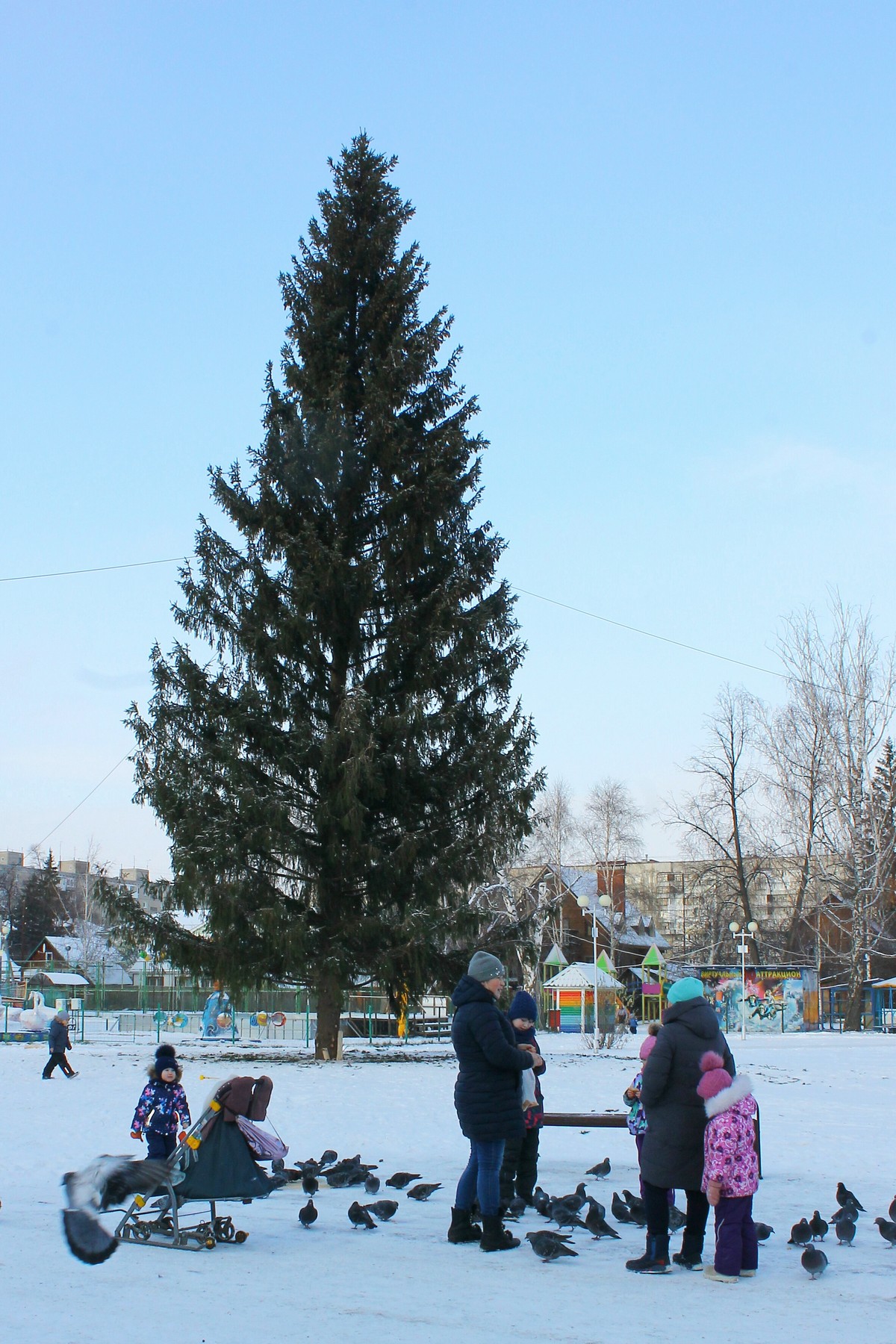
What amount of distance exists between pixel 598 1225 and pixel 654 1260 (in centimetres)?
94

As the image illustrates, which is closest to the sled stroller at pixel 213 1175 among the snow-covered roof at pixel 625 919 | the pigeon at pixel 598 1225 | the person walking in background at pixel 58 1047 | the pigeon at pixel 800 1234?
the pigeon at pixel 598 1225

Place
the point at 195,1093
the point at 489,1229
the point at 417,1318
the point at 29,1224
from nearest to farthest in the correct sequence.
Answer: the point at 417,1318, the point at 489,1229, the point at 29,1224, the point at 195,1093

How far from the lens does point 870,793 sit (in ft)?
146

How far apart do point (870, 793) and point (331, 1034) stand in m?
26.8

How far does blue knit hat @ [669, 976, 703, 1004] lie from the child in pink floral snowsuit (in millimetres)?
373

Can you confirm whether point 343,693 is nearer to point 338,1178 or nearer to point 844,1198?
point 338,1178

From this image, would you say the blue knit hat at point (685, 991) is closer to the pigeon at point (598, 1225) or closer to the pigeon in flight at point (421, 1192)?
the pigeon at point (598, 1225)

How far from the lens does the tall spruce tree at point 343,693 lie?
23.7m

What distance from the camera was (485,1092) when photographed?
741 centimetres

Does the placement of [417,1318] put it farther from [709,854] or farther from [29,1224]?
[709,854]

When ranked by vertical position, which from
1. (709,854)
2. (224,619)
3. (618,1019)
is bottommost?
(618,1019)

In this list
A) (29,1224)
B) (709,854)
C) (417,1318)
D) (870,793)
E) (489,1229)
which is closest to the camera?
(417,1318)

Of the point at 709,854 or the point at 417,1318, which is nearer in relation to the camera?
the point at 417,1318

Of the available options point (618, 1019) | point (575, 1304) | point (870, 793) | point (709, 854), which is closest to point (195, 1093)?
point (575, 1304)
